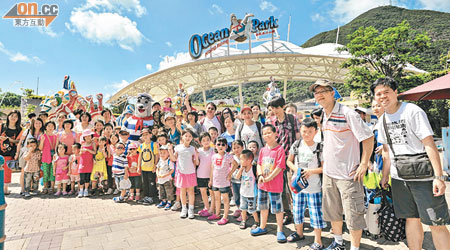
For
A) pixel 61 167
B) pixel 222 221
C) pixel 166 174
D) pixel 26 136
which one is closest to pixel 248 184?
pixel 222 221

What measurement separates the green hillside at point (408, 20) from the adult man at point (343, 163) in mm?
57522

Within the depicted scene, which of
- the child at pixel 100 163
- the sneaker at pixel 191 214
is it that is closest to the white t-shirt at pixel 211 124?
the sneaker at pixel 191 214

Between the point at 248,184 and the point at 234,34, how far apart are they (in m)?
18.6

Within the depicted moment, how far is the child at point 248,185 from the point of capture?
328cm

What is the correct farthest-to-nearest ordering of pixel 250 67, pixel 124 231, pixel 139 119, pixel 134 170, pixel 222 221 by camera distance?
pixel 250 67 → pixel 139 119 → pixel 134 170 → pixel 222 221 → pixel 124 231

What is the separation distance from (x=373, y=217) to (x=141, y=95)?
5.48 metres

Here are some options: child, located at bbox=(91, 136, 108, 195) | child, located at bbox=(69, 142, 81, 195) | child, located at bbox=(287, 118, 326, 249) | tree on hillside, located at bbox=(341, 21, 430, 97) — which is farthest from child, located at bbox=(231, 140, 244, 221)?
tree on hillside, located at bbox=(341, 21, 430, 97)

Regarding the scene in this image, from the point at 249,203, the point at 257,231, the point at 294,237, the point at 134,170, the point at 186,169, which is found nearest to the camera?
the point at 294,237

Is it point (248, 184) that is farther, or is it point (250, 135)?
point (250, 135)

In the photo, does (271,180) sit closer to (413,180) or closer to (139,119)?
(413,180)

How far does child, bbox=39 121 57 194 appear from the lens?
5.62 m

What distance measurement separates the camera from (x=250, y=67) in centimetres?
2402

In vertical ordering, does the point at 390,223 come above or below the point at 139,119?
below

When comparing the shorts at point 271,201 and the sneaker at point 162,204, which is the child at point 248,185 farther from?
the sneaker at point 162,204
